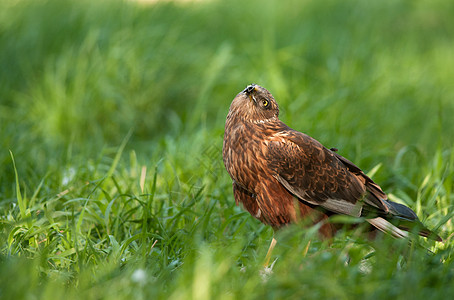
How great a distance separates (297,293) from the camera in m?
2.50

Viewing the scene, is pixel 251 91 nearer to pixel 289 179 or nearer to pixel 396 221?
pixel 289 179

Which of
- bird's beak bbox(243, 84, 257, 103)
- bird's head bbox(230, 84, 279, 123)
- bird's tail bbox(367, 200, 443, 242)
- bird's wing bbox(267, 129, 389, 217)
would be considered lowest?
bird's tail bbox(367, 200, 443, 242)

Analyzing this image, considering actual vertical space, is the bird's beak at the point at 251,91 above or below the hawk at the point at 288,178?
above

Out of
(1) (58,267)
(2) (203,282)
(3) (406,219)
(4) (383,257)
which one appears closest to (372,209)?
(3) (406,219)

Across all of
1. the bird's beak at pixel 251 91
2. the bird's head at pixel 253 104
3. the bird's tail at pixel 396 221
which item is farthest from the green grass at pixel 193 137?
the bird's beak at pixel 251 91

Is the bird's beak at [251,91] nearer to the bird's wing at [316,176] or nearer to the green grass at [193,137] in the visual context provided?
the bird's wing at [316,176]

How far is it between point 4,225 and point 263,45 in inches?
158

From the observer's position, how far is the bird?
A: 329 cm

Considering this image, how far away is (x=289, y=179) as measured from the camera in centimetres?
330

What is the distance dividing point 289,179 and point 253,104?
0.49 m

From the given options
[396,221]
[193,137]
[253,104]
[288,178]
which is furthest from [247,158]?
[193,137]

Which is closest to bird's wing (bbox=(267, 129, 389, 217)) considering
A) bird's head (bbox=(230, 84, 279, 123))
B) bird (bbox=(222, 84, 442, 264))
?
bird (bbox=(222, 84, 442, 264))

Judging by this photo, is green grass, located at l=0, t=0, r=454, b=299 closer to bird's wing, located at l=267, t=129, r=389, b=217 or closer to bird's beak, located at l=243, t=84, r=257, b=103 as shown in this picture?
bird's wing, located at l=267, t=129, r=389, b=217

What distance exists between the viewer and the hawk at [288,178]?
329cm
